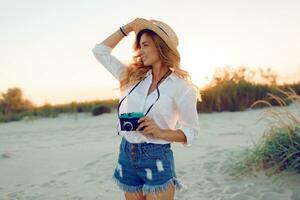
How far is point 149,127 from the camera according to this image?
2.58 metres

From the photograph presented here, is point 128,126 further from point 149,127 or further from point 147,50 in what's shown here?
point 147,50

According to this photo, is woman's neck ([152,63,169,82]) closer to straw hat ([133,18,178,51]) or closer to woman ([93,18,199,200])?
woman ([93,18,199,200])

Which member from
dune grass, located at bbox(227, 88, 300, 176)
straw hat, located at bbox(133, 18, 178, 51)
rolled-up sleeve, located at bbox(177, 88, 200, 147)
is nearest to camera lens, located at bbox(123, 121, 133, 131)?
rolled-up sleeve, located at bbox(177, 88, 200, 147)

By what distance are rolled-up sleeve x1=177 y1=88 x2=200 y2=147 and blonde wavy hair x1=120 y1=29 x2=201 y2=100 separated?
7cm

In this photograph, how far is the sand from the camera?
4.71 metres

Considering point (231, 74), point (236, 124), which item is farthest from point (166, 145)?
point (231, 74)

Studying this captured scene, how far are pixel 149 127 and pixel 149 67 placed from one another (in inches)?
18.6

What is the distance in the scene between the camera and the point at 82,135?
9.86m

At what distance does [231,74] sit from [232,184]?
8.62 m

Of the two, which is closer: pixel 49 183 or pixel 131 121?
pixel 131 121

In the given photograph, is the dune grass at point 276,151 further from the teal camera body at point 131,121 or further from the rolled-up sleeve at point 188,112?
the teal camera body at point 131,121

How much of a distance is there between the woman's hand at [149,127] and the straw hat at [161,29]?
467 millimetres

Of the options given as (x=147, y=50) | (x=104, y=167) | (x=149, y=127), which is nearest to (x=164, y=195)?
(x=149, y=127)

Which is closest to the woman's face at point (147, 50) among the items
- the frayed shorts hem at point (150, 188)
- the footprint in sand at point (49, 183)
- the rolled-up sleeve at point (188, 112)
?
the rolled-up sleeve at point (188, 112)
